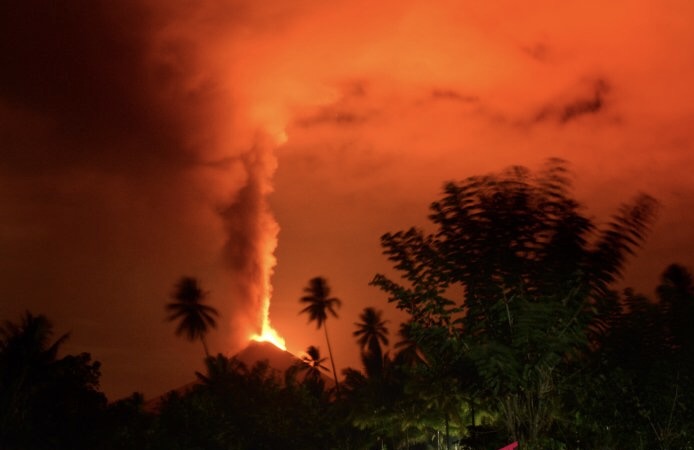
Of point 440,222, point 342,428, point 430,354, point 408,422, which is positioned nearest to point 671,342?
point 430,354

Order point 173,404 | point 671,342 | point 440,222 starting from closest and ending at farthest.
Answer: point 440,222 → point 671,342 → point 173,404

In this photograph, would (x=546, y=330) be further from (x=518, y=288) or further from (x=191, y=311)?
(x=191, y=311)

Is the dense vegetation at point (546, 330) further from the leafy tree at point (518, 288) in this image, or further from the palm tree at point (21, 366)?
the palm tree at point (21, 366)

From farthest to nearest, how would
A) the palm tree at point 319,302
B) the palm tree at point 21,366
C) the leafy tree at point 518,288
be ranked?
the palm tree at point 319,302
the palm tree at point 21,366
the leafy tree at point 518,288

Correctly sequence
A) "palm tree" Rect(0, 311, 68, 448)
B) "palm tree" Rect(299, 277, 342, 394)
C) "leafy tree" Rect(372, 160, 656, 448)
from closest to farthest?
"leafy tree" Rect(372, 160, 656, 448) → "palm tree" Rect(0, 311, 68, 448) → "palm tree" Rect(299, 277, 342, 394)

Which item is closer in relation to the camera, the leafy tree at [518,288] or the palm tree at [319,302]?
the leafy tree at [518,288]

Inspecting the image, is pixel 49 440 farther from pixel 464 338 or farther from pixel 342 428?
pixel 464 338

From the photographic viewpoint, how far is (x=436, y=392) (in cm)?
3475

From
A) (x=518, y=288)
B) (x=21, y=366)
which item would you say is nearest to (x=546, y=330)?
(x=518, y=288)

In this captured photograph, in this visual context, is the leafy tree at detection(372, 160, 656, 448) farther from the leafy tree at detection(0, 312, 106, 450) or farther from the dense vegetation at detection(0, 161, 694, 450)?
the leafy tree at detection(0, 312, 106, 450)

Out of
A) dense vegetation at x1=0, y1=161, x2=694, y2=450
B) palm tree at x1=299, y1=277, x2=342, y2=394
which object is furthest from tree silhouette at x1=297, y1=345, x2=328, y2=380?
dense vegetation at x1=0, y1=161, x2=694, y2=450

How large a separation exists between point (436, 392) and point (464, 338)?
24.2m

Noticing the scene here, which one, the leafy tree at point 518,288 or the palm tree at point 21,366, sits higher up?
the palm tree at point 21,366

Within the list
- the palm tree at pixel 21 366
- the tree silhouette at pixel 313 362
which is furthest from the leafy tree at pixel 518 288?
the tree silhouette at pixel 313 362
